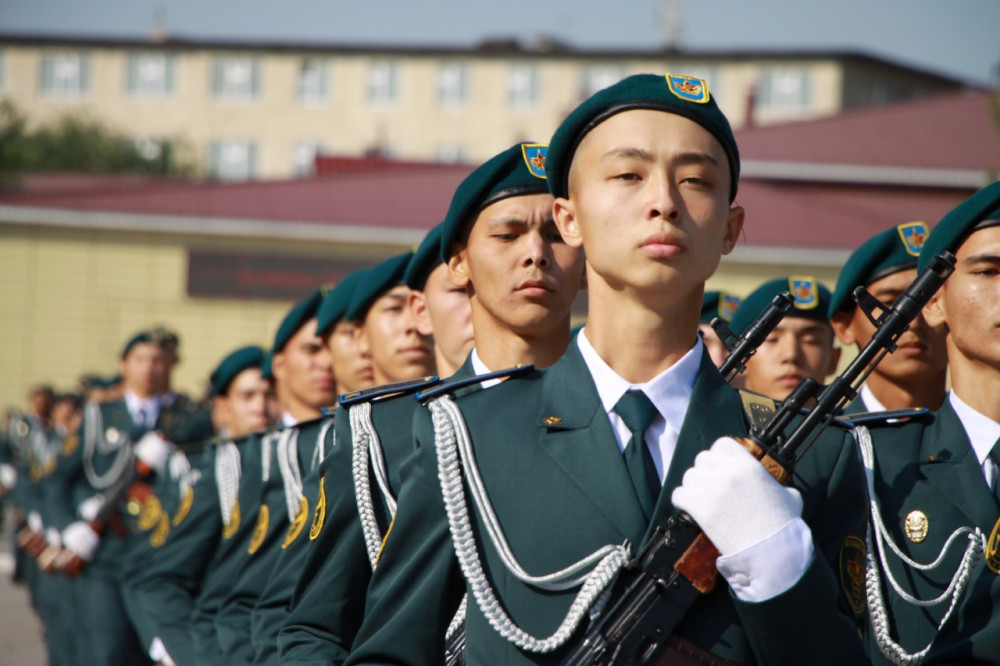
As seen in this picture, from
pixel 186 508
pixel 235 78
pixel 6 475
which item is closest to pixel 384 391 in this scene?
pixel 186 508

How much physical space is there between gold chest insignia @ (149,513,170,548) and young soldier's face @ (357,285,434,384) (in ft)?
7.79

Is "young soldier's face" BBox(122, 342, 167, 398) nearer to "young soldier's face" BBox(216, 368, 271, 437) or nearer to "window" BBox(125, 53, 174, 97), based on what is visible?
"young soldier's face" BBox(216, 368, 271, 437)

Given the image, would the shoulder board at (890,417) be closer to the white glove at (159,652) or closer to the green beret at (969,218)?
the green beret at (969,218)

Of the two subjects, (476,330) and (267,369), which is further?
(267,369)

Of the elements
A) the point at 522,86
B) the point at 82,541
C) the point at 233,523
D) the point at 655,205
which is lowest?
the point at 82,541

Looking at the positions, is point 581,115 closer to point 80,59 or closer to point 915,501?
point 915,501

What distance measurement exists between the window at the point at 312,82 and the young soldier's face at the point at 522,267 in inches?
1942

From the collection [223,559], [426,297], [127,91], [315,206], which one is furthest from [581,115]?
[127,91]

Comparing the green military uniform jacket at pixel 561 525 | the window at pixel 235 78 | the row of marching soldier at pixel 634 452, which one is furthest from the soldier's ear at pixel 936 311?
the window at pixel 235 78

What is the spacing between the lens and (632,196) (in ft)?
8.60

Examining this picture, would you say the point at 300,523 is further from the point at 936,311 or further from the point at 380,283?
the point at 936,311

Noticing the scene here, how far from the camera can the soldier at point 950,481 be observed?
11.0 ft

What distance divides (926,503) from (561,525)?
4.11 ft

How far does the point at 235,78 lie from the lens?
52875 mm
